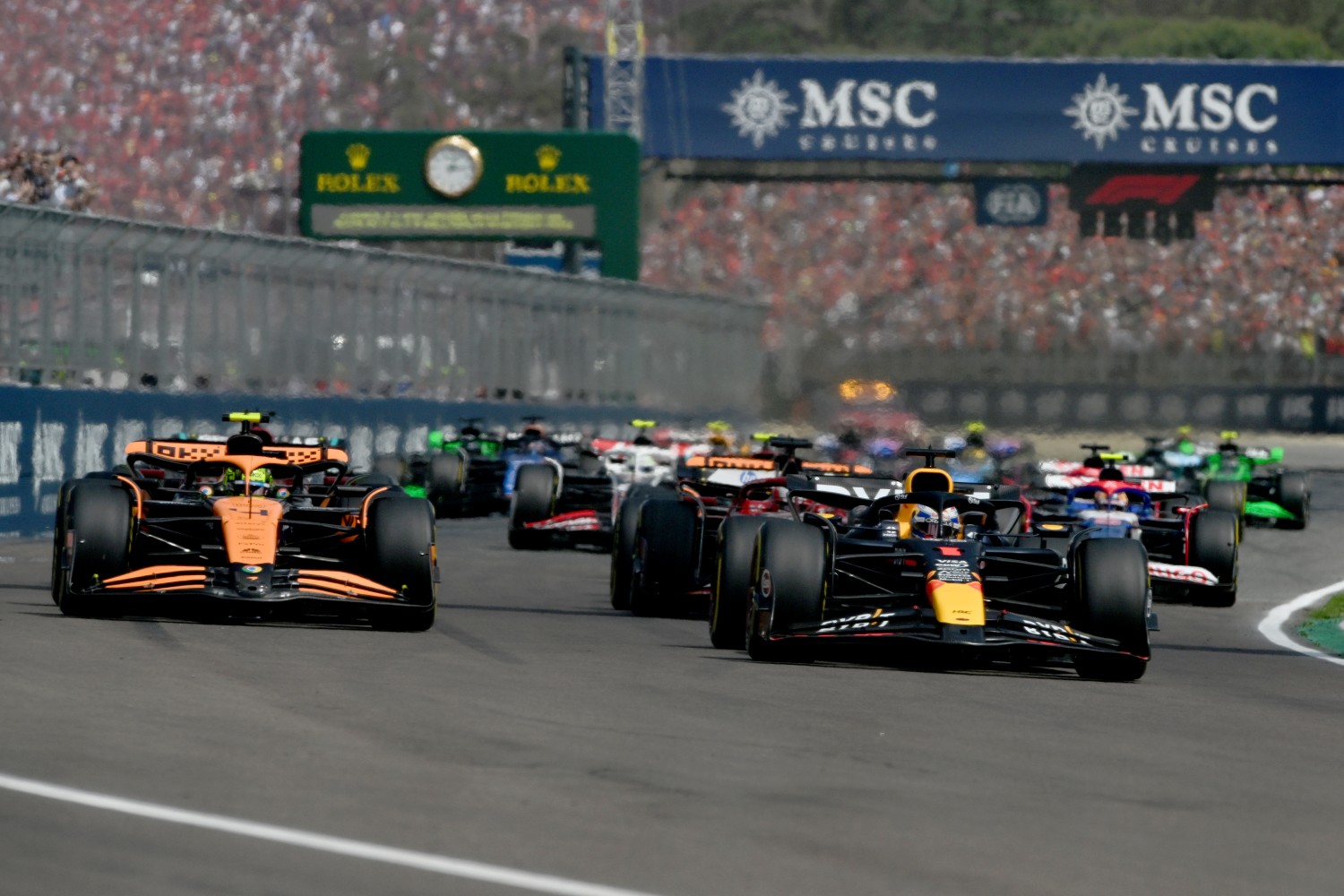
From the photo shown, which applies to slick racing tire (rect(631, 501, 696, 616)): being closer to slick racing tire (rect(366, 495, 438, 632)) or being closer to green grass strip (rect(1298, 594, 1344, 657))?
slick racing tire (rect(366, 495, 438, 632))

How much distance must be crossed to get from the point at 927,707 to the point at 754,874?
4323 millimetres

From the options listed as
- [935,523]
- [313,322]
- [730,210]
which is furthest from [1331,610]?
[730,210]

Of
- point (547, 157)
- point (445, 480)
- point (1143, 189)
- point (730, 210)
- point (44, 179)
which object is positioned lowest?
point (445, 480)

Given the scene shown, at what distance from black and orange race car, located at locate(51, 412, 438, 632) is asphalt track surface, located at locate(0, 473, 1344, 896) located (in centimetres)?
22

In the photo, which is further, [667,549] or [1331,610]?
[1331,610]

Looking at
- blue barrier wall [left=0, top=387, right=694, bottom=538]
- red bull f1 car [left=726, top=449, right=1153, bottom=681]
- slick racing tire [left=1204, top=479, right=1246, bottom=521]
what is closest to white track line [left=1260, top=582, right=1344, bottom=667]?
red bull f1 car [left=726, top=449, right=1153, bottom=681]

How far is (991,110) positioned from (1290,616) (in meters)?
37.5

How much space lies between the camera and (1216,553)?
790 inches

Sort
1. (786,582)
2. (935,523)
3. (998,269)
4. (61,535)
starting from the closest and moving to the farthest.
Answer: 1. (786,582)
2. (935,523)
3. (61,535)
4. (998,269)

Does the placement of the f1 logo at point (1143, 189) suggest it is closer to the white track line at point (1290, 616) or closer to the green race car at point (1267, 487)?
the green race car at point (1267, 487)

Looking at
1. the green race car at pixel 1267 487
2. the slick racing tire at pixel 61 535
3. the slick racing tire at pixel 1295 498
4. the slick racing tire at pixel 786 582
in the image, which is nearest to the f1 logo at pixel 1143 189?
the green race car at pixel 1267 487

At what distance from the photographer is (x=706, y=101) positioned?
55.8 m

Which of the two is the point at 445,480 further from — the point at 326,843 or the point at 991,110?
the point at 991,110

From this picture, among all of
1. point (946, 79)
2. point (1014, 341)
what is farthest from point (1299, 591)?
point (1014, 341)
